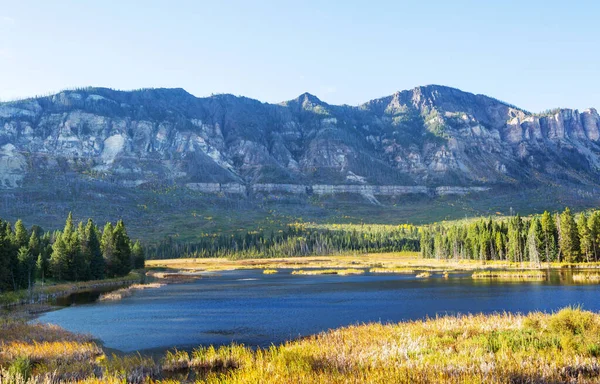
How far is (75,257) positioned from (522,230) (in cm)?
11333

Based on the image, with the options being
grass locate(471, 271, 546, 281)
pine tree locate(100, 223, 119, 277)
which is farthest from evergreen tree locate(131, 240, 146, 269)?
grass locate(471, 271, 546, 281)

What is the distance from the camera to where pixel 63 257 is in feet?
292

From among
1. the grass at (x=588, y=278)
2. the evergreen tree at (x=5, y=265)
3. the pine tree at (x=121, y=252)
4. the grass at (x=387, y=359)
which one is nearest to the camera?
the grass at (x=387, y=359)

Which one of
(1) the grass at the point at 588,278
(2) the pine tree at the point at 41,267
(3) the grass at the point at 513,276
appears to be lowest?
(3) the grass at the point at 513,276

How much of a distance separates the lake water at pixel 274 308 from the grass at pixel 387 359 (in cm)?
796

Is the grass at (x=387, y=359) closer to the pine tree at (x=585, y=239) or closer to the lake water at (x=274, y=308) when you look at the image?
the lake water at (x=274, y=308)

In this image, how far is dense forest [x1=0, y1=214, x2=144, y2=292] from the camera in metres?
68.7

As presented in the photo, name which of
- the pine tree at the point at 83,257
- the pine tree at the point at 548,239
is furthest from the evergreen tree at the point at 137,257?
the pine tree at the point at 548,239

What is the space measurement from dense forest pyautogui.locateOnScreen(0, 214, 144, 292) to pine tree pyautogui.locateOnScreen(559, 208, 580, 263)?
339 ft

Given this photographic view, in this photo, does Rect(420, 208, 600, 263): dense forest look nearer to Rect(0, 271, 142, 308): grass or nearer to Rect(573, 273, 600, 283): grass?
Rect(573, 273, 600, 283): grass

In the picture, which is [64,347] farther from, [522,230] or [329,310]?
[522,230]

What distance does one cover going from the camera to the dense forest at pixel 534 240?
4461 inches

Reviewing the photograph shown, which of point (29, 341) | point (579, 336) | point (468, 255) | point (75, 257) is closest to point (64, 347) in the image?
point (29, 341)

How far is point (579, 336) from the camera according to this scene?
25.8m
